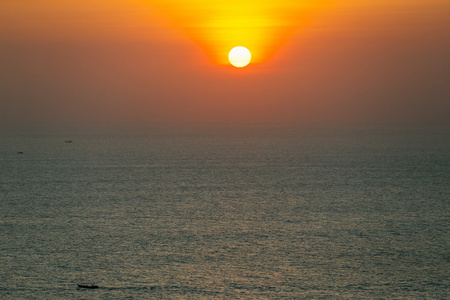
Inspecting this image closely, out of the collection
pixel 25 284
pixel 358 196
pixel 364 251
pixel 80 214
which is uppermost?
pixel 358 196

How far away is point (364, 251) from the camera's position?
41.3 feet

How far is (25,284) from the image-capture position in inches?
398

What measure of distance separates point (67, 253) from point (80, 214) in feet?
18.5

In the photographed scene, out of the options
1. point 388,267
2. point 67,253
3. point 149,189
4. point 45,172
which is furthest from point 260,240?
point 45,172

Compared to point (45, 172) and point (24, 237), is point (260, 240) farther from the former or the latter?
point (45, 172)

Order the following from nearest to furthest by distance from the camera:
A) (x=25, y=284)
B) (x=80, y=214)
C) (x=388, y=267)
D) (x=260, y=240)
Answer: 1. (x=25, y=284)
2. (x=388, y=267)
3. (x=260, y=240)
4. (x=80, y=214)

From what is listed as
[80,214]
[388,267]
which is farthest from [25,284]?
[80,214]

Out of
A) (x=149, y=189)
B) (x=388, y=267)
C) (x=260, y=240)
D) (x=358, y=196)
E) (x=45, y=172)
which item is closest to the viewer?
(x=388, y=267)

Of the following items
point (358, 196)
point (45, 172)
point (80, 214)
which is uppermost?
point (45, 172)

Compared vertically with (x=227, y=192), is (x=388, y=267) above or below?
below

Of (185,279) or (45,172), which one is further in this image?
(45,172)

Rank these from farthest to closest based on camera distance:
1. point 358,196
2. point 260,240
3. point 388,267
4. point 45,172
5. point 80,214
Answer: point 45,172 < point 358,196 < point 80,214 < point 260,240 < point 388,267

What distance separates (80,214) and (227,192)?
7.38 m

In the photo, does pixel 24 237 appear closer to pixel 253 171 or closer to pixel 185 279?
pixel 185 279
